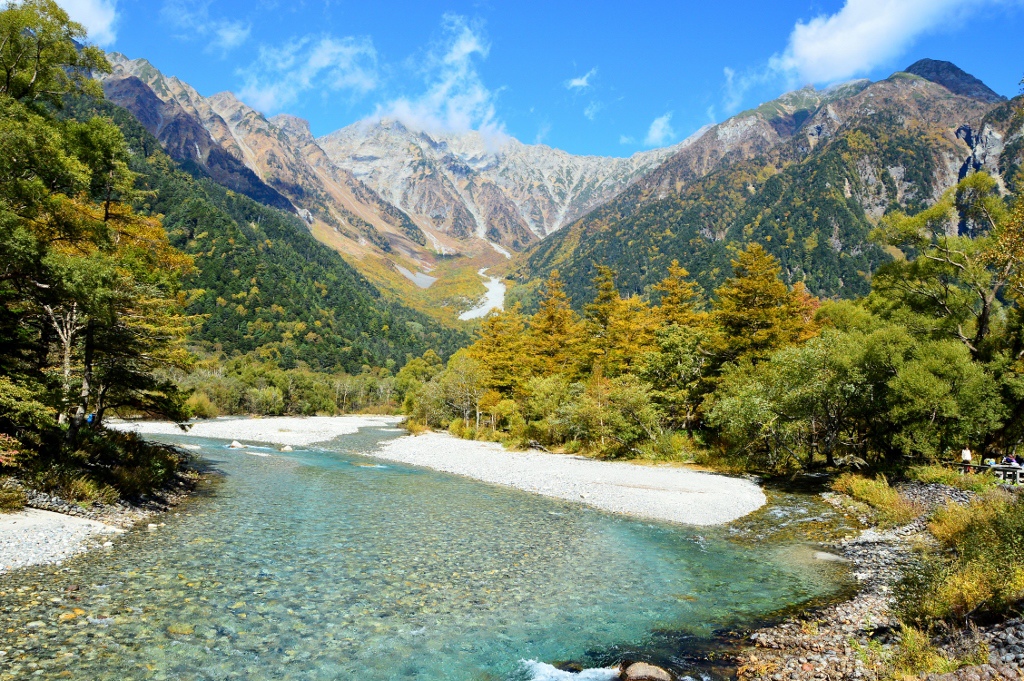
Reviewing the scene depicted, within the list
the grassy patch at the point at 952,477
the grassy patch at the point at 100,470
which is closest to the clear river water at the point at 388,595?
the grassy patch at the point at 100,470

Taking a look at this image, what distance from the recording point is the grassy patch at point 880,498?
63.0 feet

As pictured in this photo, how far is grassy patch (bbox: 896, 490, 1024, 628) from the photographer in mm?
8359

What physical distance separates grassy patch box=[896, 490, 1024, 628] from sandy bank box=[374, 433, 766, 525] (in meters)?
9.55

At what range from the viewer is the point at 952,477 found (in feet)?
71.2

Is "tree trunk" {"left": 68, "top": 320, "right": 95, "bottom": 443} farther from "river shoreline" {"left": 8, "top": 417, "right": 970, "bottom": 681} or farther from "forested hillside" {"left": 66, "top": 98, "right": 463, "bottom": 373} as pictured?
"forested hillside" {"left": 66, "top": 98, "right": 463, "bottom": 373}

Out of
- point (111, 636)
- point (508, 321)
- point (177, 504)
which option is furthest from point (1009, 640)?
point (508, 321)

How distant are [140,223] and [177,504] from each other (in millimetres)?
14579

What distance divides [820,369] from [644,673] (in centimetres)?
2419

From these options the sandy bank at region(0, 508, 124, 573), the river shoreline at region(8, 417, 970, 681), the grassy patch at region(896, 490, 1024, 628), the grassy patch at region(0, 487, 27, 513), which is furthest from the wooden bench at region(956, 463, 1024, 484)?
the grassy patch at region(0, 487, 27, 513)

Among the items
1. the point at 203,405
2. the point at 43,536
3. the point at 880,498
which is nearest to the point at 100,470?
the point at 43,536

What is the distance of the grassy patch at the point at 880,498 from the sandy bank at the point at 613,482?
3935 mm

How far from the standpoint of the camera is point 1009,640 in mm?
7160

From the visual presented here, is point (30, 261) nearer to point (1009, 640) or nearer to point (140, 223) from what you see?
point (140, 223)

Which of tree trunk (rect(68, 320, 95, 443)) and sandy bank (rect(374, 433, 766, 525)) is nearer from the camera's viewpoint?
tree trunk (rect(68, 320, 95, 443))
